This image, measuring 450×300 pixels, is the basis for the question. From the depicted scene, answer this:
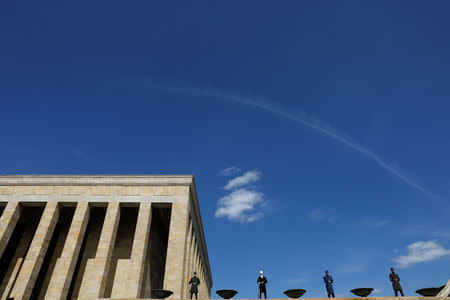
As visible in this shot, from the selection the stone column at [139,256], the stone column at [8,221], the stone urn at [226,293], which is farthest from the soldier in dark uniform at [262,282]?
the stone column at [8,221]

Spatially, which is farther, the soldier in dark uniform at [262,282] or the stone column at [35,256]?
the stone column at [35,256]

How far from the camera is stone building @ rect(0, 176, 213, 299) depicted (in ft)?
67.2

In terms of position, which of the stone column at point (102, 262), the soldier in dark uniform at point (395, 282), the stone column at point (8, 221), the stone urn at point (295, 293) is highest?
the stone column at point (8, 221)

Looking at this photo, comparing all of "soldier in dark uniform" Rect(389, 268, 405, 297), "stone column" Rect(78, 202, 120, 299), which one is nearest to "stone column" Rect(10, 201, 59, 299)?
"stone column" Rect(78, 202, 120, 299)

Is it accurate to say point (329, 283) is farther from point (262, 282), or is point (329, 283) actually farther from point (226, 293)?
point (226, 293)

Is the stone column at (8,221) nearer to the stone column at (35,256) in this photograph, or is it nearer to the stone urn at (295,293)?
the stone column at (35,256)

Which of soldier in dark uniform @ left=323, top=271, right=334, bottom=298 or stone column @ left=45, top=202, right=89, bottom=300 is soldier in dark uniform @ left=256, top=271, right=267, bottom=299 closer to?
soldier in dark uniform @ left=323, top=271, right=334, bottom=298

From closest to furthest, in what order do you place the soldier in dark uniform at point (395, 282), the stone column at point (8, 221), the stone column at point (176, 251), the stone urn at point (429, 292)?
the stone urn at point (429, 292), the soldier in dark uniform at point (395, 282), the stone column at point (176, 251), the stone column at point (8, 221)

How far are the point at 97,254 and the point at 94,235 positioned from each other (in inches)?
191

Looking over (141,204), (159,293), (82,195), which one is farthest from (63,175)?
(159,293)

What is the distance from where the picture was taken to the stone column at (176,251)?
19297 millimetres

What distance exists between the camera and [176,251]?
20.8 meters

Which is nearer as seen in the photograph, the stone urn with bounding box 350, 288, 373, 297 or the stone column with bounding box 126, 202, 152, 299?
the stone urn with bounding box 350, 288, 373, 297

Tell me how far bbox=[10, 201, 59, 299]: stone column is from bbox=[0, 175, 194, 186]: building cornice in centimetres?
204
